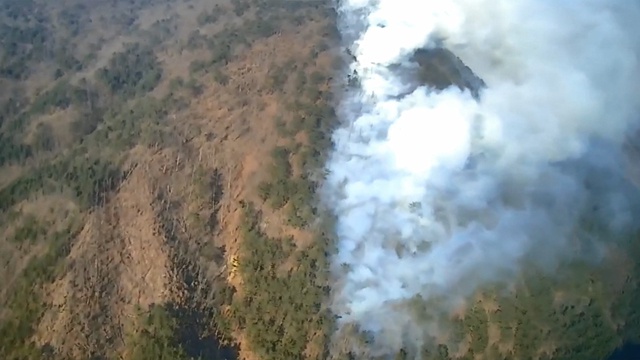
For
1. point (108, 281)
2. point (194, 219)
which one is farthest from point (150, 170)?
point (108, 281)

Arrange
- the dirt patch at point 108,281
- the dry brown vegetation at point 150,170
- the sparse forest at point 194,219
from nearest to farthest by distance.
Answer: the dirt patch at point 108,281, the sparse forest at point 194,219, the dry brown vegetation at point 150,170

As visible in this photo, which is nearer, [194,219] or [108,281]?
[108,281]

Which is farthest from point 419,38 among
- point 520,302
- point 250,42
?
point 520,302

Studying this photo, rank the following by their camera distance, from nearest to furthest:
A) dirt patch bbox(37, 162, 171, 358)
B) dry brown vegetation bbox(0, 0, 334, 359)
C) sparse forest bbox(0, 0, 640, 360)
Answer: dirt patch bbox(37, 162, 171, 358) → sparse forest bbox(0, 0, 640, 360) → dry brown vegetation bbox(0, 0, 334, 359)

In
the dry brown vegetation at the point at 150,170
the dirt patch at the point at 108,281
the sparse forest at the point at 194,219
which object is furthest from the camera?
the dry brown vegetation at the point at 150,170

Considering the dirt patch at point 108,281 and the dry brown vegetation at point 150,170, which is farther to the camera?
the dry brown vegetation at point 150,170

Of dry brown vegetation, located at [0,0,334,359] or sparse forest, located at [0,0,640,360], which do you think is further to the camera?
dry brown vegetation, located at [0,0,334,359]

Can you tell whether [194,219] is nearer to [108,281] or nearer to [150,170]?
[150,170]

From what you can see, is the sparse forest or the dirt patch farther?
the sparse forest

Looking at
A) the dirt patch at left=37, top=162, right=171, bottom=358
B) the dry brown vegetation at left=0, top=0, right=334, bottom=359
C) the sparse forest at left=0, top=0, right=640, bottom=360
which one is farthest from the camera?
the dry brown vegetation at left=0, top=0, right=334, bottom=359
